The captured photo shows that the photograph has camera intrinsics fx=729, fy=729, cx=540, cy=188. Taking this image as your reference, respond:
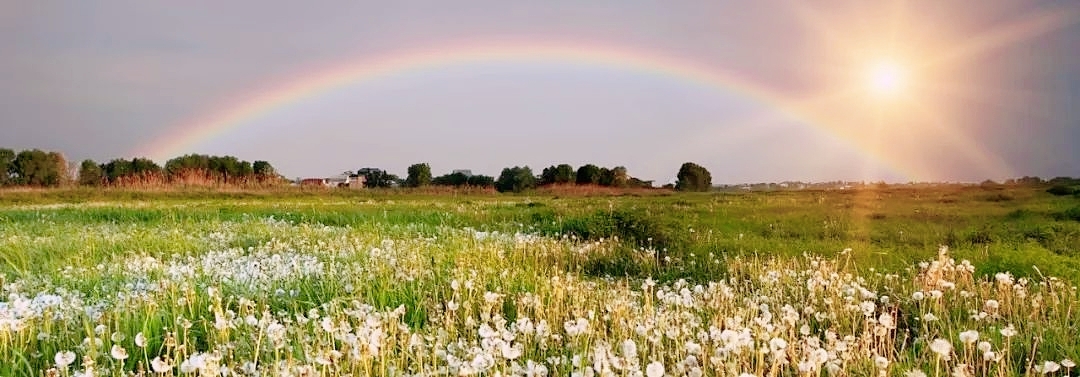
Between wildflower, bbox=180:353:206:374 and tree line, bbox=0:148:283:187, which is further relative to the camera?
tree line, bbox=0:148:283:187

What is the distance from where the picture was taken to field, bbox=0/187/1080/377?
4691mm

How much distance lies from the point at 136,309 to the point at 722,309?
5.29m

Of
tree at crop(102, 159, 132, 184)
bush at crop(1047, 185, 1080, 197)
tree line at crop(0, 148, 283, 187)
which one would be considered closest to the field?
bush at crop(1047, 185, 1080, 197)

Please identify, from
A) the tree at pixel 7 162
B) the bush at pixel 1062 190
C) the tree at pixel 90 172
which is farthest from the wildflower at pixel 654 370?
the tree at pixel 7 162

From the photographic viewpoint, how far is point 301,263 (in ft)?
31.3

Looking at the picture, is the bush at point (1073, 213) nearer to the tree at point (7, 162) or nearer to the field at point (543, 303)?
the field at point (543, 303)

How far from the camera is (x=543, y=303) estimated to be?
23.5 feet

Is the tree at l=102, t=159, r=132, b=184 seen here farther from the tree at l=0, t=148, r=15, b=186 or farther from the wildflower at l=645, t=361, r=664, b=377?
the wildflower at l=645, t=361, r=664, b=377

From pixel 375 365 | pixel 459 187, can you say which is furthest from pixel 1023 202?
pixel 459 187

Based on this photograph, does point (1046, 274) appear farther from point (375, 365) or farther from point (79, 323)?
point (79, 323)

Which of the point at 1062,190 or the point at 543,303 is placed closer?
the point at 543,303

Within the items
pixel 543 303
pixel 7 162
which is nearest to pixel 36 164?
pixel 7 162

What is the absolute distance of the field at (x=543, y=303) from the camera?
4691mm

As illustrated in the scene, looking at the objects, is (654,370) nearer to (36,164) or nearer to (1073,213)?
(1073,213)
